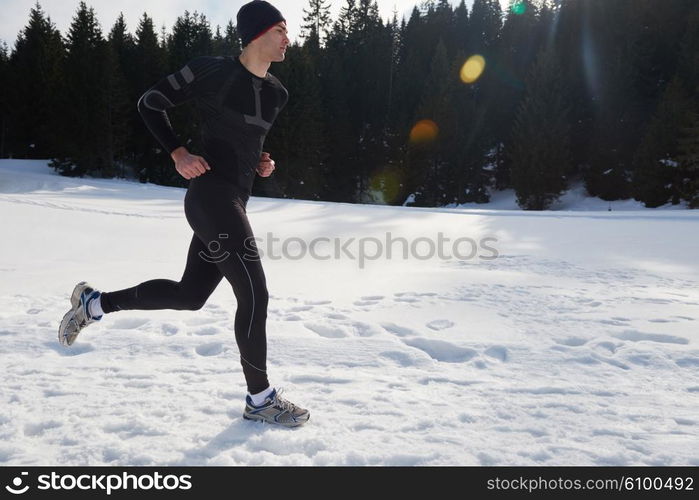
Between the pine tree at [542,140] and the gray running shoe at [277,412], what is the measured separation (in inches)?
1180

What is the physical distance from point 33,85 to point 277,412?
4193cm

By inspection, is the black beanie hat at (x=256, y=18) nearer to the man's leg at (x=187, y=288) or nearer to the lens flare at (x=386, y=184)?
the man's leg at (x=187, y=288)

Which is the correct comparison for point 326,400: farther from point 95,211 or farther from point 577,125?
point 577,125

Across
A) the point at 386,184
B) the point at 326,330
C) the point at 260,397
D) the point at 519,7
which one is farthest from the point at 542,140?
the point at 260,397

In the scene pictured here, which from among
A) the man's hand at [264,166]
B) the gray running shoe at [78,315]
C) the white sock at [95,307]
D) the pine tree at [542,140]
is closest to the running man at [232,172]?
the man's hand at [264,166]

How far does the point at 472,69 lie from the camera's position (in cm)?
3825

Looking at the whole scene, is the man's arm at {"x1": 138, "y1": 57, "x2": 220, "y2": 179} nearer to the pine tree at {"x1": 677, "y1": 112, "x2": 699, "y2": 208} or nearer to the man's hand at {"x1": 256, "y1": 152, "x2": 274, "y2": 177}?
the man's hand at {"x1": 256, "y1": 152, "x2": 274, "y2": 177}

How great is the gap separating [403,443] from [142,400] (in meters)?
1.38

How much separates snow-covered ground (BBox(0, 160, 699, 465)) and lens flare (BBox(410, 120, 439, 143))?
2815 centimetres

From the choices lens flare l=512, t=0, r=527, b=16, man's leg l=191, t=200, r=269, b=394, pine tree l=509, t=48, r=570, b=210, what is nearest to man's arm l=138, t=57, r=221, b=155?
man's leg l=191, t=200, r=269, b=394

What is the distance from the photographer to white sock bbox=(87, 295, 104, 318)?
2.89m

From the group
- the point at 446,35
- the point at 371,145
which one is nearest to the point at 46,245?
the point at 371,145

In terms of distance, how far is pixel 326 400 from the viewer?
2697 mm

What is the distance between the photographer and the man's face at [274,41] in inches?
101
